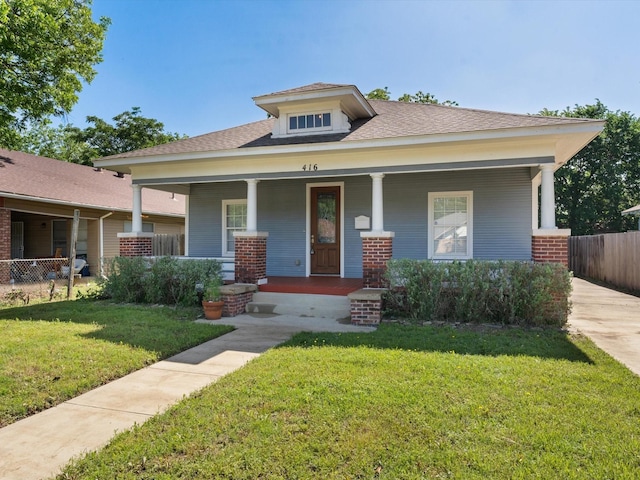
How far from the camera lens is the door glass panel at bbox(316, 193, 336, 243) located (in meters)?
10.4

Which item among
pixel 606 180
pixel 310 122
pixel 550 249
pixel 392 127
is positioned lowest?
pixel 550 249

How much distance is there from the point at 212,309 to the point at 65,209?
9.94 m

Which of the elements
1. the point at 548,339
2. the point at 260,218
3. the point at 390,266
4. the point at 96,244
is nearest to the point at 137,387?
the point at 390,266

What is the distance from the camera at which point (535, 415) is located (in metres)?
3.41

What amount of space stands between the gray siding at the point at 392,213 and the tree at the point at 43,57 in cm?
383

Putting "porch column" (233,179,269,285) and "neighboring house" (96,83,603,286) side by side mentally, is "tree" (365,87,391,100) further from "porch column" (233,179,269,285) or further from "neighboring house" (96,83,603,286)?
"porch column" (233,179,269,285)

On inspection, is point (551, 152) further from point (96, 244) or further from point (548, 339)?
point (96, 244)

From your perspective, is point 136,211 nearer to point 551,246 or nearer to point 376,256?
point 376,256

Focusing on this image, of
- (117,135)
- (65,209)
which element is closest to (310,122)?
(65,209)

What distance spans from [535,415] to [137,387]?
12.0ft

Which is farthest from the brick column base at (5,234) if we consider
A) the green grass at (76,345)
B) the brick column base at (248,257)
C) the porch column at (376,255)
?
the porch column at (376,255)

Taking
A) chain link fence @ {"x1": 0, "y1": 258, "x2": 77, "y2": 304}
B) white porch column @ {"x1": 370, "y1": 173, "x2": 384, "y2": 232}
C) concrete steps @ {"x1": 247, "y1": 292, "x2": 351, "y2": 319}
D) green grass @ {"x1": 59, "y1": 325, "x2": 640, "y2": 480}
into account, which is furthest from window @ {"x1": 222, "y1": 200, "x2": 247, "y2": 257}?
green grass @ {"x1": 59, "y1": 325, "x2": 640, "y2": 480}

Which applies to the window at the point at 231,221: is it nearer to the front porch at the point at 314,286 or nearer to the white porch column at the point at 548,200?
the front porch at the point at 314,286

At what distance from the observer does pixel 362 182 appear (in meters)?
10.1
